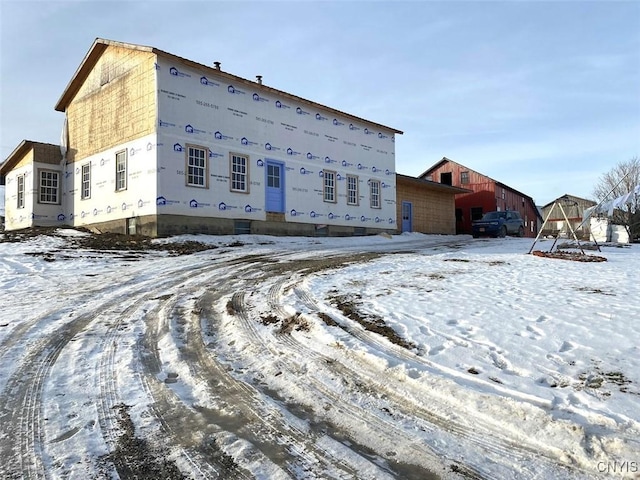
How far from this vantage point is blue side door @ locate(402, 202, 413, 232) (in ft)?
87.1

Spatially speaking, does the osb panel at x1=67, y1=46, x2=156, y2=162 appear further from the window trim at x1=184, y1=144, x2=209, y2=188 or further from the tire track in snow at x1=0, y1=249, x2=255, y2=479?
the tire track in snow at x1=0, y1=249, x2=255, y2=479

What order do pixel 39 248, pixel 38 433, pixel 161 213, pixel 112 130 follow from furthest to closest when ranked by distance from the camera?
pixel 112 130, pixel 161 213, pixel 39 248, pixel 38 433

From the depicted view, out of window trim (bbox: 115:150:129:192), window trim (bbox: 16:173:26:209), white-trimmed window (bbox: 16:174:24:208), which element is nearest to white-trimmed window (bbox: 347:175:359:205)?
window trim (bbox: 115:150:129:192)

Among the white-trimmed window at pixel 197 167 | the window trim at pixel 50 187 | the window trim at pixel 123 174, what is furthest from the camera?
the window trim at pixel 50 187

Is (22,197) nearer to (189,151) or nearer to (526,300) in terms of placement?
(189,151)

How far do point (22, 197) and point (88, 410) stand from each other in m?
22.8

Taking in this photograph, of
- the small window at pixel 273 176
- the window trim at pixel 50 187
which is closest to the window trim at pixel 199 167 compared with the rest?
the small window at pixel 273 176

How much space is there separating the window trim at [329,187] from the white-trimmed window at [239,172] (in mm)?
4557

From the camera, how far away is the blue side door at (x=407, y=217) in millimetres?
26562

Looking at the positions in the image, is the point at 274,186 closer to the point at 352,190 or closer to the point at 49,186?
the point at 352,190

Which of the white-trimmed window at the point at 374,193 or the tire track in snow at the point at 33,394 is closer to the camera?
the tire track in snow at the point at 33,394

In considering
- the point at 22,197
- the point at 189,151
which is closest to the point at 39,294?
the point at 189,151

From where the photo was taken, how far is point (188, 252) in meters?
12.7

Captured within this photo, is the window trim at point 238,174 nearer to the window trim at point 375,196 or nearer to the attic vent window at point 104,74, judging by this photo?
the attic vent window at point 104,74
